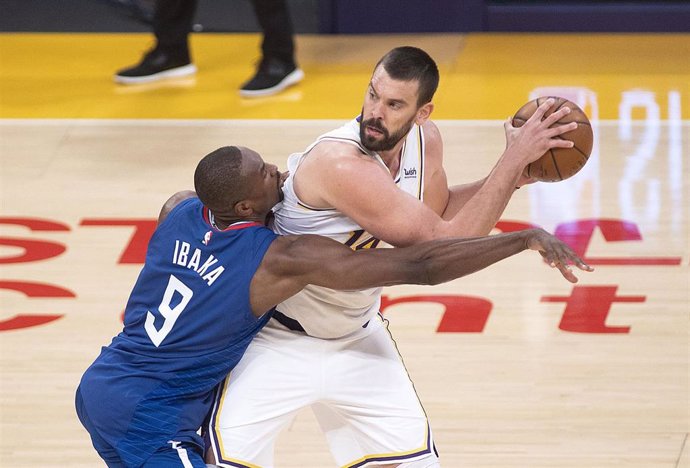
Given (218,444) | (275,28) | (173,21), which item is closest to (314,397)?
(218,444)

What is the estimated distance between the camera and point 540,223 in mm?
6355

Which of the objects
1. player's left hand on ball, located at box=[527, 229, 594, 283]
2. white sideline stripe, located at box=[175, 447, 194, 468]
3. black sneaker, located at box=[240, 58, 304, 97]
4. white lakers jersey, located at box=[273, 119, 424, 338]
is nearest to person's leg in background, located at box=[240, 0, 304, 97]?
black sneaker, located at box=[240, 58, 304, 97]

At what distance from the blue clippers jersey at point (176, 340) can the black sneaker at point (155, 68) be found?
5206 mm

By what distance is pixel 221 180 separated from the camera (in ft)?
11.1

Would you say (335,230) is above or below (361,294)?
above

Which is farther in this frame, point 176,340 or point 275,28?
point 275,28

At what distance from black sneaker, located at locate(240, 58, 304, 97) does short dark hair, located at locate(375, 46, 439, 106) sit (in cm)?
480

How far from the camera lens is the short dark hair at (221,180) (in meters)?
3.38

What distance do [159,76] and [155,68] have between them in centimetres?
8

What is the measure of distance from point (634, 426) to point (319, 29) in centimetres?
550

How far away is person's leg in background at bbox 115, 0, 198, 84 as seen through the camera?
8.25 meters

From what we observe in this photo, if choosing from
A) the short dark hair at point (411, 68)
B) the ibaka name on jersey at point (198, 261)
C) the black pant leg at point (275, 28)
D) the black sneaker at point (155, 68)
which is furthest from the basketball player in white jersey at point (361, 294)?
the black sneaker at point (155, 68)

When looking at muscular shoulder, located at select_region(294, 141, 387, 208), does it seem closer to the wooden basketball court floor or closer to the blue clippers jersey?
the blue clippers jersey

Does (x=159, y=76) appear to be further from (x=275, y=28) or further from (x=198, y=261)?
(x=198, y=261)
